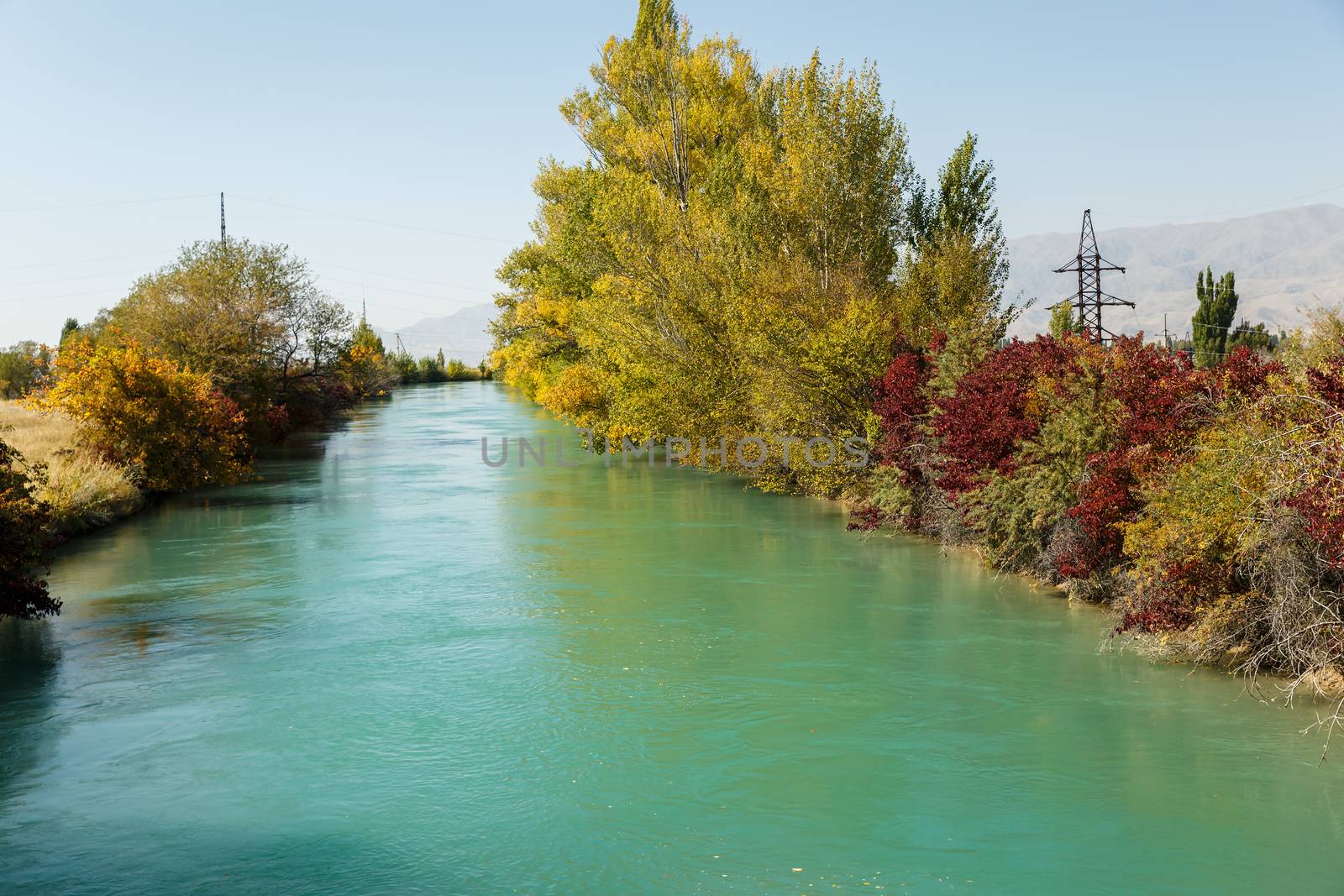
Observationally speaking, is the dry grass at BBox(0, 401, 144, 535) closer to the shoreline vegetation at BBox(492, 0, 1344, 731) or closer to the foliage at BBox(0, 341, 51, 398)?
the shoreline vegetation at BBox(492, 0, 1344, 731)

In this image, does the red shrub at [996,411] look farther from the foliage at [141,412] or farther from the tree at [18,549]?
the foliage at [141,412]

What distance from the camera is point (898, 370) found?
2166 cm

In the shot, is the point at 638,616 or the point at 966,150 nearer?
the point at 638,616

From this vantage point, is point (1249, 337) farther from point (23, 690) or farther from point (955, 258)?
point (23, 690)

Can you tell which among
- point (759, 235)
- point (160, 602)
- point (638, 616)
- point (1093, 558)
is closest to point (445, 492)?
point (759, 235)

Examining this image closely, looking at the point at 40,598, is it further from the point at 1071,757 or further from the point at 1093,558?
the point at 1093,558

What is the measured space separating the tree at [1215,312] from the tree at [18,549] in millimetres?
57220

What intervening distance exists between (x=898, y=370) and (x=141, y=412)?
19154 mm

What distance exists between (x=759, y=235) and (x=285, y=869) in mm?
21340

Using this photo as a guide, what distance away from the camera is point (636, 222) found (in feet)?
98.7

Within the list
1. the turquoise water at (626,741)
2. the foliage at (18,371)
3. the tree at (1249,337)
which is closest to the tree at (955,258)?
the turquoise water at (626,741)

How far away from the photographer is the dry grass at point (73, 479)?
2311 cm

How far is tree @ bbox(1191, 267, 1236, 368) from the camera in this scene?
2379 inches

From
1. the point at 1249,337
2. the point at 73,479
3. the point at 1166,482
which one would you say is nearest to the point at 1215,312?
the point at 1249,337
